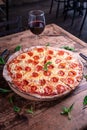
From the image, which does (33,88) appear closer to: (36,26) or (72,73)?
(72,73)

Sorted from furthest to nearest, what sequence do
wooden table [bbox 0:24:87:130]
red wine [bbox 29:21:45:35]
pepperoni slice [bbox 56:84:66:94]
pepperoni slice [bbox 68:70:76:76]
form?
red wine [bbox 29:21:45:35], pepperoni slice [bbox 68:70:76:76], pepperoni slice [bbox 56:84:66:94], wooden table [bbox 0:24:87:130]

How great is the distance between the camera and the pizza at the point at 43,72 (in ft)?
3.44

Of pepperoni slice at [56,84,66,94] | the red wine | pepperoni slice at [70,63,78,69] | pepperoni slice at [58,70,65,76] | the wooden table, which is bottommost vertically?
the wooden table

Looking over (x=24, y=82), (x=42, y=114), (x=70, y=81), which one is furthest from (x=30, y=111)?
(x=70, y=81)

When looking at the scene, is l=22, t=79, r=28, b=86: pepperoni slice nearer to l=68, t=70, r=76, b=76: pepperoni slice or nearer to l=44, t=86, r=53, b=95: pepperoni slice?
l=44, t=86, r=53, b=95: pepperoni slice

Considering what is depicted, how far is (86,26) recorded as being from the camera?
388 cm

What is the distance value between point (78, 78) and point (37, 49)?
0.35 m

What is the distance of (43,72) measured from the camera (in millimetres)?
1157

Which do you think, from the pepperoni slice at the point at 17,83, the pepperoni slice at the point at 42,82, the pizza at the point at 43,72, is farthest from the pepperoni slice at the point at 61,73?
the pepperoni slice at the point at 17,83

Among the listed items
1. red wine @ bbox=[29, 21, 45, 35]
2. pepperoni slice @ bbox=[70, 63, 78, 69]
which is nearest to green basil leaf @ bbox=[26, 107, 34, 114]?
pepperoni slice @ bbox=[70, 63, 78, 69]

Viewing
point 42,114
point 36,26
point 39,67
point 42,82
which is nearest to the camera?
point 42,114

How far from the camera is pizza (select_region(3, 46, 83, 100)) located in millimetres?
1049

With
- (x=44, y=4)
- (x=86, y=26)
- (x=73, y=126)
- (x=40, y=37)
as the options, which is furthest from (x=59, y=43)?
(x=44, y=4)

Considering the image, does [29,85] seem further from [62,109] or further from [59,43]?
[59,43]
